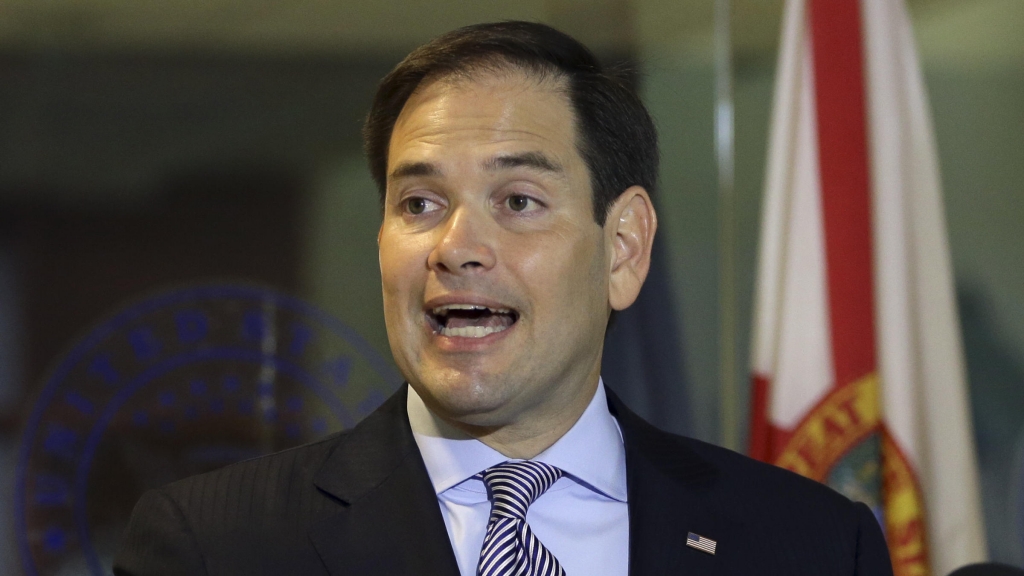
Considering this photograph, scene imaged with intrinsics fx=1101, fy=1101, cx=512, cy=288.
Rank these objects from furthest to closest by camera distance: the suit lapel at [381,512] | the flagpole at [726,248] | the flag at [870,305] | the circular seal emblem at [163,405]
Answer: the flagpole at [726,248], the flag at [870,305], the circular seal emblem at [163,405], the suit lapel at [381,512]

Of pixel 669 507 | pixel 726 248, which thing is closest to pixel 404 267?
pixel 669 507

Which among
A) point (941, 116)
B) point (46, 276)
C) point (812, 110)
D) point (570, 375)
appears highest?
point (941, 116)

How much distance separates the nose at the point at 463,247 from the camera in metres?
1.51

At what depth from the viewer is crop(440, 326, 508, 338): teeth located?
1.55 m

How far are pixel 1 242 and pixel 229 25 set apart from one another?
84cm

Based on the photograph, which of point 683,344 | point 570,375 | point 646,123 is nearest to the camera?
point 570,375

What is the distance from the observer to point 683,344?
134 inches

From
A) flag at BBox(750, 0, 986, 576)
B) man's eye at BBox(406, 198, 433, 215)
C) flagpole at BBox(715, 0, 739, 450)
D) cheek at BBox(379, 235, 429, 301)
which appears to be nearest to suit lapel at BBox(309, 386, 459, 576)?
cheek at BBox(379, 235, 429, 301)

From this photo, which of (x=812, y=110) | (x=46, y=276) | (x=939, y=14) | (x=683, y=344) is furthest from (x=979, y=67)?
(x=46, y=276)

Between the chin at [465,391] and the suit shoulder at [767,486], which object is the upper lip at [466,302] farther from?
the suit shoulder at [767,486]

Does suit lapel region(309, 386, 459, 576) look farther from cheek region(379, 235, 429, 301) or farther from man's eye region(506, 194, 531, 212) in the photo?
man's eye region(506, 194, 531, 212)

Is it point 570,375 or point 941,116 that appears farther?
point 941,116

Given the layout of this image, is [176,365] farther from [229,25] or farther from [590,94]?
[590,94]

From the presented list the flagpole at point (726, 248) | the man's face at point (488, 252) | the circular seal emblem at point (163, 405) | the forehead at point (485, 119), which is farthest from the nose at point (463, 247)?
the flagpole at point (726, 248)
